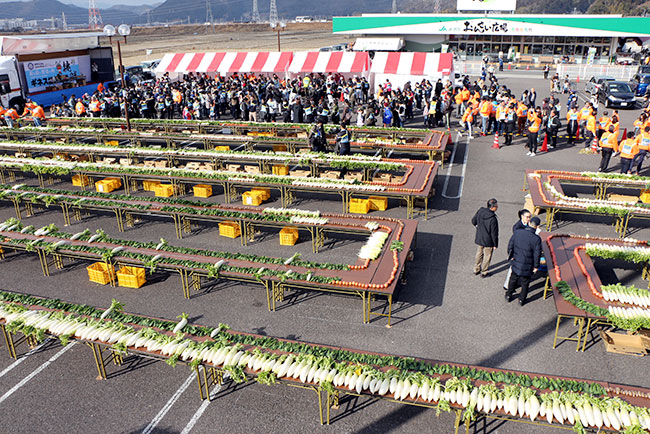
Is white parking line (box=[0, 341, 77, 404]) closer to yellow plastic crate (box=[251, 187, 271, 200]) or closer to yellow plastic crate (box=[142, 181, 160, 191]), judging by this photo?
yellow plastic crate (box=[251, 187, 271, 200])

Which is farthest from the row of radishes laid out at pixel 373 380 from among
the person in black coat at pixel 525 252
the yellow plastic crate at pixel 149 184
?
the yellow plastic crate at pixel 149 184

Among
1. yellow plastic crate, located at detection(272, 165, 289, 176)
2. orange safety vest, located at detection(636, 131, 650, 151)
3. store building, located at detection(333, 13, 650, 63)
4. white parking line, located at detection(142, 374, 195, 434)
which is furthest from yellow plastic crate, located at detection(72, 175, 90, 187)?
store building, located at detection(333, 13, 650, 63)

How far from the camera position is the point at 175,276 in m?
11.8

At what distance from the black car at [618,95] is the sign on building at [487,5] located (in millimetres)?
27284

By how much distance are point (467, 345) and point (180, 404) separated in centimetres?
516

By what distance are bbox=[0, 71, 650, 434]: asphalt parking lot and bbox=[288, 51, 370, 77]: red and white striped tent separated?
69.6 ft

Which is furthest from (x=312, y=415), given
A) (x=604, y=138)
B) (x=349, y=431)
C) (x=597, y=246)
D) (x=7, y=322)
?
(x=604, y=138)

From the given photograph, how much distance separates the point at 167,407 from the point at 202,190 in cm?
1018

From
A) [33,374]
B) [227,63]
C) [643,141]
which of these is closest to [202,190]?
[33,374]

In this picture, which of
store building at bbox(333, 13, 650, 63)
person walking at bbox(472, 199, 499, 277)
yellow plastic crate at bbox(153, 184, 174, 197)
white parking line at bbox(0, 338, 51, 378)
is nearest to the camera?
white parking line at bbox(0, 338, 51, 378)

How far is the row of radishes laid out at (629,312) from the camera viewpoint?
26.7ft

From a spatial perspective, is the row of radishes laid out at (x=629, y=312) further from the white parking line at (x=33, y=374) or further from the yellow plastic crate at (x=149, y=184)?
the yellow plastic crate at (x=149, y=184)

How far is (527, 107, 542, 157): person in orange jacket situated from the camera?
64.9 feet

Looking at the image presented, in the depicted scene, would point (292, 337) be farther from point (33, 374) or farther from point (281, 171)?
point (281, 171)
